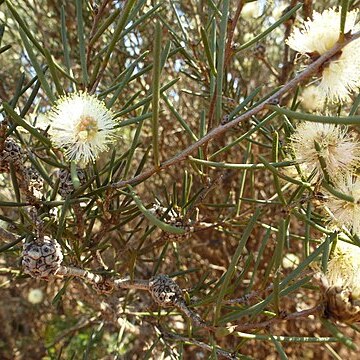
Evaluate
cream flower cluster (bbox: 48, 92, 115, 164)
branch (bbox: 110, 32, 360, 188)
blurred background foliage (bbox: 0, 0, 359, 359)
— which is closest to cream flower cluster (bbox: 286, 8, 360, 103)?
branch (bbox: 110, 32, 360, 188)

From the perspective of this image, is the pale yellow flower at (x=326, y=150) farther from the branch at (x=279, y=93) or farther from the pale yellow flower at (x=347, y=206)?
the branch at (x=279, y=93)

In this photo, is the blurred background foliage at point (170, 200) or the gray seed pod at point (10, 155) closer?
the gray seed pod at point (10, 155)

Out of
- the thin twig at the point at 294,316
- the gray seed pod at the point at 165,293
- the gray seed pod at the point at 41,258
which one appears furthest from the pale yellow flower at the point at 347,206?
the gray seed pod at the point at 41,258

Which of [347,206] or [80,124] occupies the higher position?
[80,124]

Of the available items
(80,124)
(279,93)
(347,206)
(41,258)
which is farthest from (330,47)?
(41,258)

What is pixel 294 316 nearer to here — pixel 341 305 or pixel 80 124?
pixel 341 305

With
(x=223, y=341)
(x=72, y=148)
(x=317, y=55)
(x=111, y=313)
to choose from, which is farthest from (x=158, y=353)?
(x=317, y=55)

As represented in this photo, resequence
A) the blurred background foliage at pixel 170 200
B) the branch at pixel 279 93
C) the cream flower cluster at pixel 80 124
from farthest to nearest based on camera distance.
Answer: the blurred background foliage at pixel 170 200
the cream flower cluster at pixel 80 124
the branch at pixel 279 93
